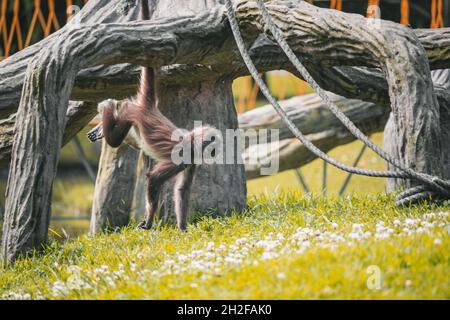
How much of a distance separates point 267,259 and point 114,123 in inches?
89.7

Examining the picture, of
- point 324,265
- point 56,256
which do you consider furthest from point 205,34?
point 324,265

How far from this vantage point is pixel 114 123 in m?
5.66

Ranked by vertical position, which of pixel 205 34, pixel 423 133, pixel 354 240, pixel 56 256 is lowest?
pixel 56 256

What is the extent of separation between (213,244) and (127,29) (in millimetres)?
1755

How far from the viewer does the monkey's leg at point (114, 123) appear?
5602 millimetres

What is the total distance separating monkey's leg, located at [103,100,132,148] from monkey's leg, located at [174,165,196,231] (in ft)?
1.92

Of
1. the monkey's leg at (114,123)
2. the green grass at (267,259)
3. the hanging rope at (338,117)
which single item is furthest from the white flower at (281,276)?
the monkey's leg at (114,123)

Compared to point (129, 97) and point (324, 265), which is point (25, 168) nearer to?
point (129, 97)

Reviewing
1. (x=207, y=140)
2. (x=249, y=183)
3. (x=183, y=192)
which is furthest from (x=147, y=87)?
(x=249, y=183)

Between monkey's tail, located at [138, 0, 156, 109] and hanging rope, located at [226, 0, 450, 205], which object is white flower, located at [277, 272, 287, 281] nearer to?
hanging rope, located at [226, 0, 450, 205]

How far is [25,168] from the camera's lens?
4875mm

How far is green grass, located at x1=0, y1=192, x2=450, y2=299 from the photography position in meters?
3.49

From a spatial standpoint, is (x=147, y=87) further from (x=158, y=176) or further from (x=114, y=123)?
(x=158, y=176)

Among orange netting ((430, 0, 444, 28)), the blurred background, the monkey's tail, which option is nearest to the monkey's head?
the monkey's tail
